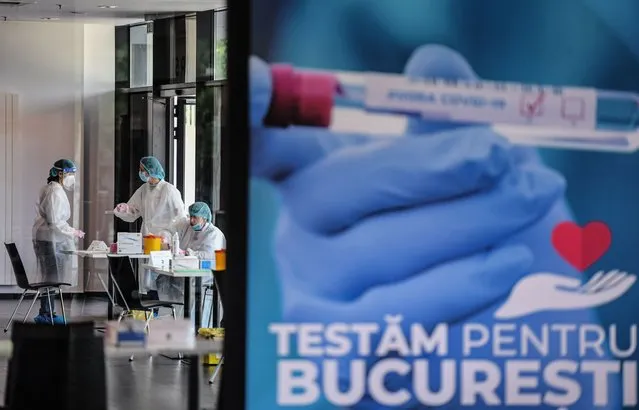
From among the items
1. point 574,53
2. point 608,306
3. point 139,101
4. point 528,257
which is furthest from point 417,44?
point 139,101

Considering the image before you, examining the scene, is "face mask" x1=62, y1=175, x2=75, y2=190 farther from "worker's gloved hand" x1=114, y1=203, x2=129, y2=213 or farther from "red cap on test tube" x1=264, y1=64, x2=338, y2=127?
"red cap on test tube" x1=264, y1=64, x2=338, y2=127

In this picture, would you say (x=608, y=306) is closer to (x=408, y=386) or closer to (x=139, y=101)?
(x=408, y=386)

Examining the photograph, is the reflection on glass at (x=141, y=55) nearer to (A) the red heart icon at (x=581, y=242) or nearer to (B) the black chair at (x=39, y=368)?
(B) the black chair at (x=39, y=368)

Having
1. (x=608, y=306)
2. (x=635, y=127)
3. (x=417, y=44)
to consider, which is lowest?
(x=608, y=306)

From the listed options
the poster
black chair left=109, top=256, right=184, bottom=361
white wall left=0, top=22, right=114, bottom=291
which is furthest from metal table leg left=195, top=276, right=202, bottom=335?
the poster

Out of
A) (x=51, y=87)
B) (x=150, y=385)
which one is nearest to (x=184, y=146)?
(x=51, y=87)

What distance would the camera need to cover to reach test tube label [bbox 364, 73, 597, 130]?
428cm

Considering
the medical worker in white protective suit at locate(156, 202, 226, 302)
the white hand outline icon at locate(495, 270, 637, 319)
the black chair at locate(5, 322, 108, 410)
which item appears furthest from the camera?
the medical worker in white protective suit at locate(156, 202, 226, 302)

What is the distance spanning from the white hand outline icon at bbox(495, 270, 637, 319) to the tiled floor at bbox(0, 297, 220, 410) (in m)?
3.74

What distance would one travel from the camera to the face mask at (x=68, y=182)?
12.7 m

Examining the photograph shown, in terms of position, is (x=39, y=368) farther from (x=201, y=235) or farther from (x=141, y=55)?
(x=141, y=55)

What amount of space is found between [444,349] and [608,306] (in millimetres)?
627

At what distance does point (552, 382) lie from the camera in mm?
4395

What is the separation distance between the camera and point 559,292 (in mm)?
4402
